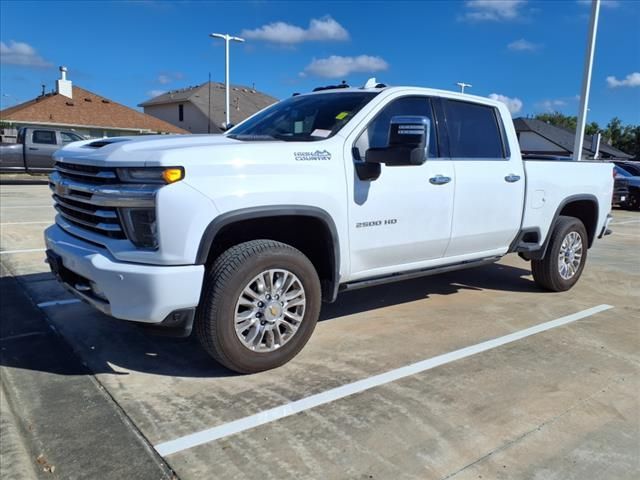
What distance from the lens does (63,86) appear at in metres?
34.4

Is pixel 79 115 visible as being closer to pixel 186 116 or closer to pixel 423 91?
pixel 186 116

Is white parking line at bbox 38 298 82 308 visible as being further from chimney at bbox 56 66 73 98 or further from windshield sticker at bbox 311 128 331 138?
chimney at bbox 56 66 73 98

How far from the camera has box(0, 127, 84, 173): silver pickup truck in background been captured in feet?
59.2

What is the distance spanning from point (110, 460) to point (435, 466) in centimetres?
164

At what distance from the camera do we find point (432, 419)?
10.4ft

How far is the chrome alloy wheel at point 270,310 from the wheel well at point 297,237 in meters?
0.35

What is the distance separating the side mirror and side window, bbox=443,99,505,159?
1089 millimetres

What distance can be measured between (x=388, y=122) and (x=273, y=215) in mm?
1406

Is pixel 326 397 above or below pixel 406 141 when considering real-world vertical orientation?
below

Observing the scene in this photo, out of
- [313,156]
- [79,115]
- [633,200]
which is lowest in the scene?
[633,200]

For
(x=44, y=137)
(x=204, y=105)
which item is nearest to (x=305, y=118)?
(x=44, y=137)

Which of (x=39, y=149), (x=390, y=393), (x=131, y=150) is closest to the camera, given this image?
(x=131, y=150)

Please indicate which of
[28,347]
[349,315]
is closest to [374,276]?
[349,315]

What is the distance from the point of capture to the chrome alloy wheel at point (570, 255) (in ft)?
19.8
